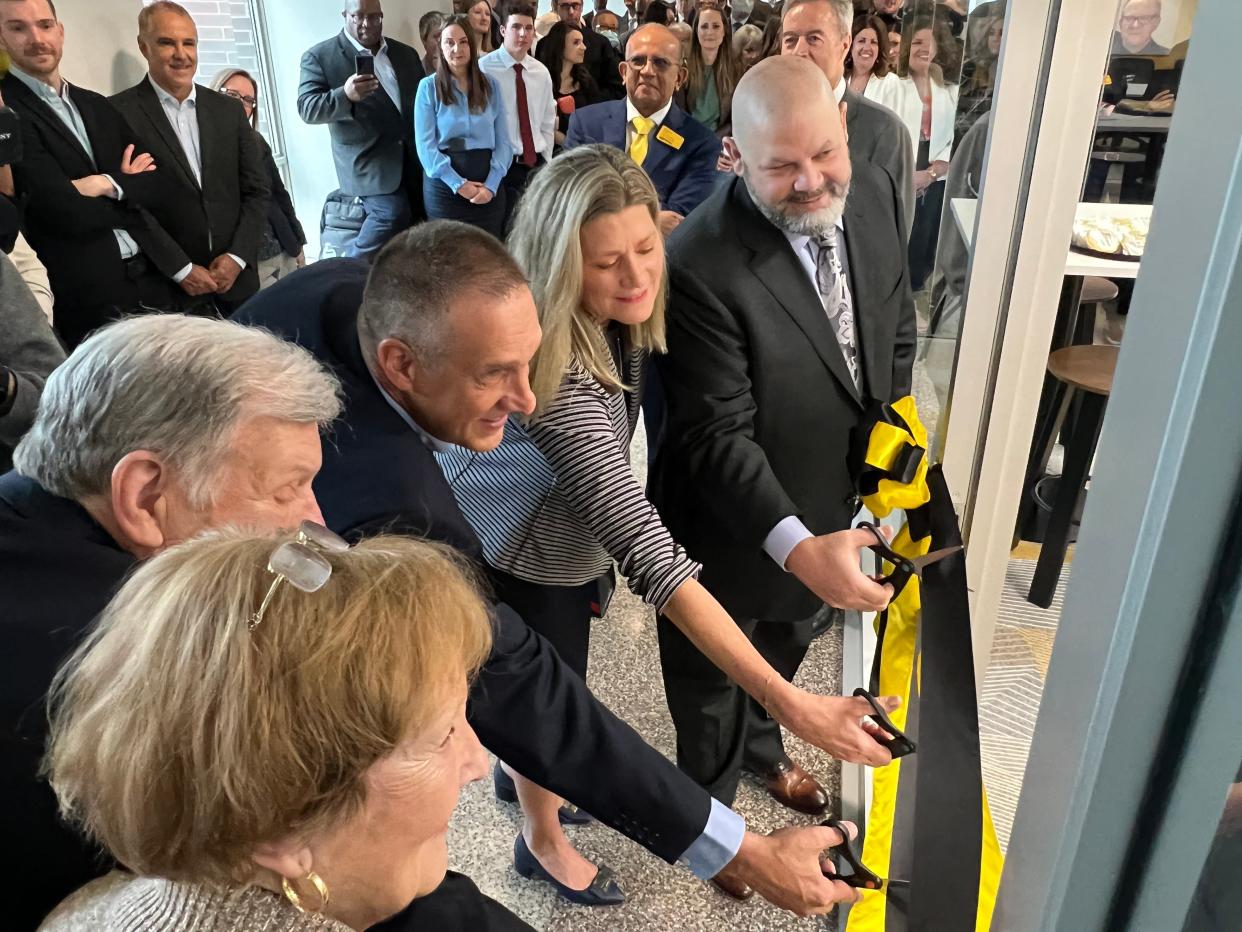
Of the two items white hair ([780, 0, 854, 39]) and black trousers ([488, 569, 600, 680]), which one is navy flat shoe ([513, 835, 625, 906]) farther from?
white hair ([780, 0, 854, 39])

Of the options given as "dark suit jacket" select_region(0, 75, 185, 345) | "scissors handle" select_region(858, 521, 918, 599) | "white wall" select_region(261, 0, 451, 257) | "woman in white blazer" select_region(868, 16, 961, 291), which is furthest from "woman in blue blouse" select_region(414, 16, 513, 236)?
"scissors handle" select_region(858, 521, 918, 599)

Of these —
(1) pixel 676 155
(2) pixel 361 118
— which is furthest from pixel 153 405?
(2) pixel 361 118

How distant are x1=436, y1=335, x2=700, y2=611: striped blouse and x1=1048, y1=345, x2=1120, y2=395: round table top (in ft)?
2.55

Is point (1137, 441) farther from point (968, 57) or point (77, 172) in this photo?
point (77, 172)

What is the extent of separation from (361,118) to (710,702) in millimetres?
3921

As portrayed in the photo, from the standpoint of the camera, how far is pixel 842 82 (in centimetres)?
297

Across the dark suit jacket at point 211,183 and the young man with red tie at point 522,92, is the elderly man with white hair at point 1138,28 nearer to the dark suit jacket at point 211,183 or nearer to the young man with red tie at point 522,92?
the dark suit jacket at point 211,183

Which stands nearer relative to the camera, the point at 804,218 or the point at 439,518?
the point at 439,518

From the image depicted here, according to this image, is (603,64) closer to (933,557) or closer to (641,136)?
(641,136)

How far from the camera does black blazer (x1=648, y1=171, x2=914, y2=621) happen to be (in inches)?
66.7

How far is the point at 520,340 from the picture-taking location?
4.55 feet

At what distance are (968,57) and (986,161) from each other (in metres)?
0.48

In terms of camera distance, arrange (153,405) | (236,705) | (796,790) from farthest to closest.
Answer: (796,790) → (153,405) → (236,705)

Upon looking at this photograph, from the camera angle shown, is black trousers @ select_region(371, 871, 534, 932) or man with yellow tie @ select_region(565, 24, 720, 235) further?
man with yellow tie @ select_region(565, 24, 720, 235)
